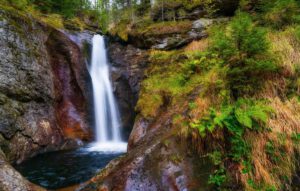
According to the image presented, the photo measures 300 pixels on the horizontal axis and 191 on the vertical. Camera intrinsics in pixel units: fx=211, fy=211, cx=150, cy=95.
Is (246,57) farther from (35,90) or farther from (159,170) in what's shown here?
(35,90)

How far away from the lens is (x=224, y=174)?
3.30m

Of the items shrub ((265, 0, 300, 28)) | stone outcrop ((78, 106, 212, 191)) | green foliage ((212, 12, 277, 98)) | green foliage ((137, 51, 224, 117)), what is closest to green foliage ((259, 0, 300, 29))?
shrub ((265, 0, 300, 28))

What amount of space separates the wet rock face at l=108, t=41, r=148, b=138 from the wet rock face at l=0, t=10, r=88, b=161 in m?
2.06

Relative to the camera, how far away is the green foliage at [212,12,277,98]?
401 centimetres

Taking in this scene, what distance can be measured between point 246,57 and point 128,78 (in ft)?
27.6

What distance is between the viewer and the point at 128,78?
1196 cm

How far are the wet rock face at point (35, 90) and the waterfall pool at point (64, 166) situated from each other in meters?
0.61

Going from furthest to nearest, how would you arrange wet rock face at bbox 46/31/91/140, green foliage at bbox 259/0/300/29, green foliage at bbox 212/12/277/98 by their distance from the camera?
wet rock face at bbox 46/31/91/140
green foliage at bbox 259/0/300/29
green foliage at bbox 212/12/277/98

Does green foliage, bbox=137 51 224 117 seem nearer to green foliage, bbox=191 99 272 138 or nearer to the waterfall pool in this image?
green foliage, bbox=191 99 272 138

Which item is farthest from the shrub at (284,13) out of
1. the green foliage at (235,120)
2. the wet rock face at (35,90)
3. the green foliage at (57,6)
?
the green foliage at (57,6)

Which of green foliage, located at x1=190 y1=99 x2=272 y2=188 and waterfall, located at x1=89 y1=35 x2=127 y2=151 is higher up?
green foliage, located at x1=190 y1=99 x2=272 y2=188

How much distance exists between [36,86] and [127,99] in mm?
4722

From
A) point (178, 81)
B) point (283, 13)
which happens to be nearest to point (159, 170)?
point (178, 81)

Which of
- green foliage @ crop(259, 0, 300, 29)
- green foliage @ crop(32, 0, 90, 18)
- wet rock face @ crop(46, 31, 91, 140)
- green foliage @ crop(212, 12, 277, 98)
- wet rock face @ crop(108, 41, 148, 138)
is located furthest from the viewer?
green foliage @ crop(32, 0, 90, 18)
